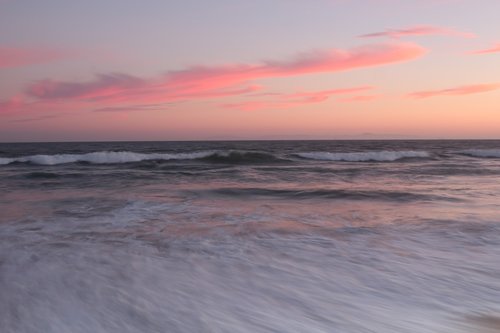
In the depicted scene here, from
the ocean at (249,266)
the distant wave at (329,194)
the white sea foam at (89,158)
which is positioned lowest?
the ocean at (249,266)

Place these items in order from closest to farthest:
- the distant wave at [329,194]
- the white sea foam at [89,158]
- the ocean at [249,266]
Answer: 1. the ocean at [249,266]
2. the distant wave at [329,194]
3. the white sea foam at [89,158]

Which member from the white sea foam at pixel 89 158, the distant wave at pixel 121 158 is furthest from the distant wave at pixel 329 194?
the white sea foam at pixel 89 158

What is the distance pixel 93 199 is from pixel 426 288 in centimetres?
709

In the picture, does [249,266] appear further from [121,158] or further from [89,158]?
[89,158]

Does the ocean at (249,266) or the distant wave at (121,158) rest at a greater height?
the distant wave at (121,158)

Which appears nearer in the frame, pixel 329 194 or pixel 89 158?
pixel 329 194

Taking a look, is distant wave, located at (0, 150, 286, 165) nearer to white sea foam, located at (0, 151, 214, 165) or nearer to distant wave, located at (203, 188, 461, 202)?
white sea foam, located at (0, 151, 214, 165)

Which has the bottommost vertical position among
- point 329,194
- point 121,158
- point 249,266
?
point 249,266

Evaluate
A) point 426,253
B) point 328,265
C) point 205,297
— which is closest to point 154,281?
point 205,297

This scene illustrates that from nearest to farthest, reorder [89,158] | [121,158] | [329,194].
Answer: [329,194] < [89,158] < [121,158]

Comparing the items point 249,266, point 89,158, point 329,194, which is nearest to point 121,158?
point 89,158

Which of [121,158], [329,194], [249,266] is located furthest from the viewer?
[121,158]

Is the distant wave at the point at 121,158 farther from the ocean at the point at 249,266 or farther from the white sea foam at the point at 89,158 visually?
the ocean at the point at 249,266

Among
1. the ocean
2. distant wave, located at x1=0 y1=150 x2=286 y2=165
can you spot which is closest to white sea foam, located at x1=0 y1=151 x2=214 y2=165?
distant wave, located at x1=0 y1=150 x2=286 y2=165
